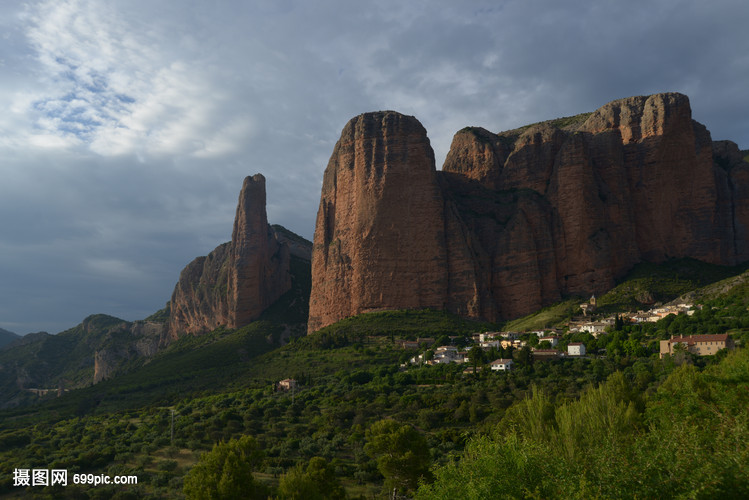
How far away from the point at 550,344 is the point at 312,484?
55.5m

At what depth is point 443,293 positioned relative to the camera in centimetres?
A: 10369

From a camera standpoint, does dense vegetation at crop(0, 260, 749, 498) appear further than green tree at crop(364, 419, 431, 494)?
No

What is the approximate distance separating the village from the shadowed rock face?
47.0 feet

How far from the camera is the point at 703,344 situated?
194ft

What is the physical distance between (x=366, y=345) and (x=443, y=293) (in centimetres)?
2222

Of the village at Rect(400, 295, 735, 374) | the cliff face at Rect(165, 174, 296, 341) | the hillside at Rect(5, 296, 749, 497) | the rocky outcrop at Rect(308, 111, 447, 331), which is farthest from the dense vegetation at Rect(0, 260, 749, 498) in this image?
the cliff face at Rect(165, 174, 296, 341)

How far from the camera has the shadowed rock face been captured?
103000 millimetres

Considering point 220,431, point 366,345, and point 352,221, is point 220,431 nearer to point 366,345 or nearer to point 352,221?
point 366,345
